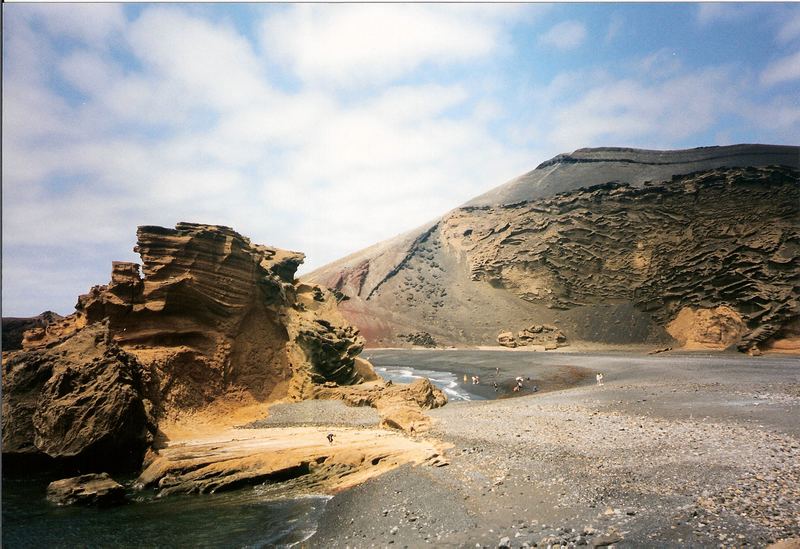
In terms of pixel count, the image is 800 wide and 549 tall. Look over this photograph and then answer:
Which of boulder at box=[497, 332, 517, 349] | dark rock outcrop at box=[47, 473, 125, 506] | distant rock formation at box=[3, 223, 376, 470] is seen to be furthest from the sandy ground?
boulder at box=[497, 332, 517, 349]

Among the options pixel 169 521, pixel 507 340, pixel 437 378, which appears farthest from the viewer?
pixel 507 340

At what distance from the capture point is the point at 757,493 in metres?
6.41

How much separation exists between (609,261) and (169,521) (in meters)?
49.2

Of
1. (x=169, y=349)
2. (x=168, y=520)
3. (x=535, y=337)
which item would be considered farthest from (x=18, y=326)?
(x=535, y=337)

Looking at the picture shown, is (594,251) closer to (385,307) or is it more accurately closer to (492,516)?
(385,307)

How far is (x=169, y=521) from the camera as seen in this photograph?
8.52m

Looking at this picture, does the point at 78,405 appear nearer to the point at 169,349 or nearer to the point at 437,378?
the point at 169,349

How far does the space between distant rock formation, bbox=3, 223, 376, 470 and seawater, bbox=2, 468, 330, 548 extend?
1.92 m

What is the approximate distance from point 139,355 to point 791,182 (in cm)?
5121

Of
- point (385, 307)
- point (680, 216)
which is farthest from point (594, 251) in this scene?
point (385, 307)

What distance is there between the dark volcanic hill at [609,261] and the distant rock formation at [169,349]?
31.4 metres

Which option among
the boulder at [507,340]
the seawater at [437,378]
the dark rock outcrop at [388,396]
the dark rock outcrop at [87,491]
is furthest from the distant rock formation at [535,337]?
the dark rock outcrop at [87,491]

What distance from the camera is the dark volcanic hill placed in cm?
3753

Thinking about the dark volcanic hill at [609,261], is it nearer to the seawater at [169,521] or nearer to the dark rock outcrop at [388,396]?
the dark rock outcrop at [388,396]
